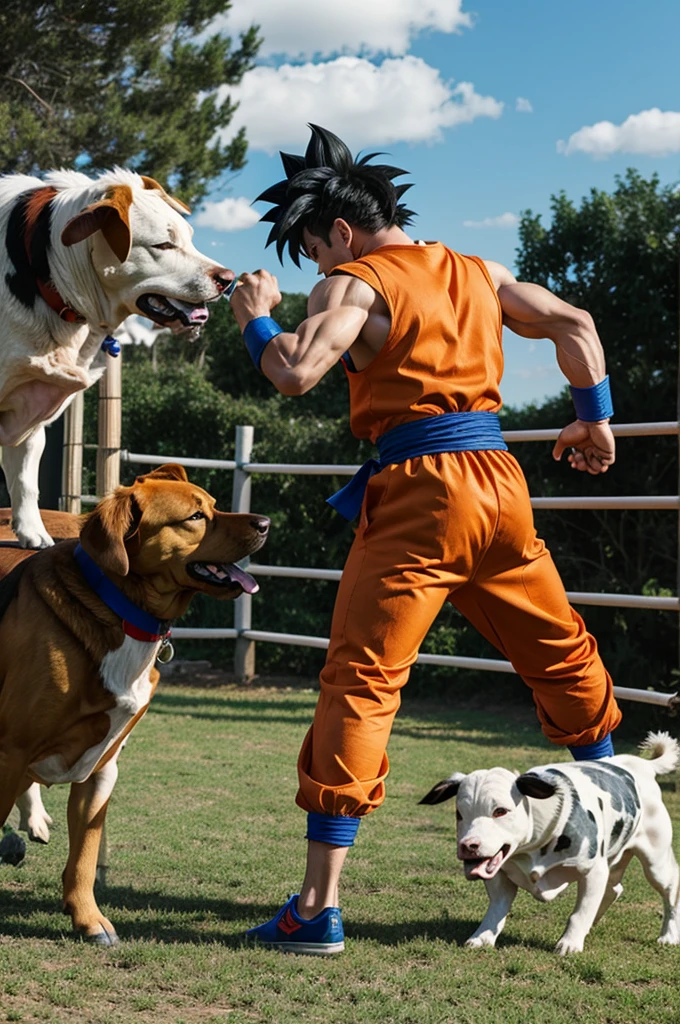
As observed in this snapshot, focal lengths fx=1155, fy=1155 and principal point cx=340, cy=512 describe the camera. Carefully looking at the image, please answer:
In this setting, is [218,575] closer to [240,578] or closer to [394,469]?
[240,578]

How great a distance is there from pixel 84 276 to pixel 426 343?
925 millimetres

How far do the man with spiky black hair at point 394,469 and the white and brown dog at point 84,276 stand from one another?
31 cm

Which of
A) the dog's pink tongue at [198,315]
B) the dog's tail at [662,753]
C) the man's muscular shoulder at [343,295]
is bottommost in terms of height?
the dog's tail at [662,753]

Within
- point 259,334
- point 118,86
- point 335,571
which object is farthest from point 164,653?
point 118,86

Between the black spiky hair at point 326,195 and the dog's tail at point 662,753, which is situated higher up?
the black spiky hair at point 326,195

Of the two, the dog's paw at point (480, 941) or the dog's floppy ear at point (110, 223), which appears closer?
the dog's floppy ear at point (110, 223)

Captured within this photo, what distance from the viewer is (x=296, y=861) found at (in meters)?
4.36

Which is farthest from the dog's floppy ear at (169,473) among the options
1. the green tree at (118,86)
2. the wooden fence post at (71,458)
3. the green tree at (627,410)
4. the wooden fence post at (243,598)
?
the green tree at (118,86)

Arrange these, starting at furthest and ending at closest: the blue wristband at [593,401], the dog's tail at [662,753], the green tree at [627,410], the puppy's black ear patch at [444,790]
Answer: the green tree at [627,410], the dog's tail at [662,753], the blue wristband at [593,401], the puppy's black ear patch at [444,790]

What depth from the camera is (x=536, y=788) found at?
321 centimetres

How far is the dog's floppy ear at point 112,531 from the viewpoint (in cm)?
314

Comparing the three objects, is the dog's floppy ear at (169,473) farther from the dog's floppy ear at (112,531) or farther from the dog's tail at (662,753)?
the dog's tail at (662,753)

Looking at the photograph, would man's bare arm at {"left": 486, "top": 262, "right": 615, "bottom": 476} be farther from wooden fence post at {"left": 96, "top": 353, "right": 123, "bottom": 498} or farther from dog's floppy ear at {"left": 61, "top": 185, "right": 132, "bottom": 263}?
wooden fence post at {"left": 96, "top": 353, "right": 123, "bottom": 498}

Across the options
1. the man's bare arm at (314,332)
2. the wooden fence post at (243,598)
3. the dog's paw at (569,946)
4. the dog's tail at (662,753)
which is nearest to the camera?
the man's bare arm at (314,332)
